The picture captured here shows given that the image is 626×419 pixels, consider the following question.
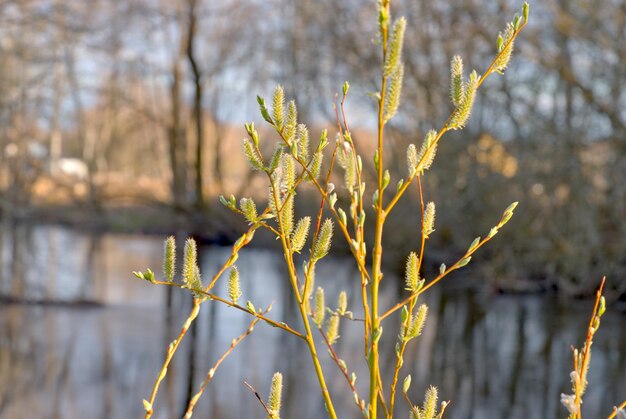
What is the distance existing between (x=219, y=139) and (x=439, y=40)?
14.1 m

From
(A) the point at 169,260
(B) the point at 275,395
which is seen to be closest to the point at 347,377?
(B) the point at 275,395

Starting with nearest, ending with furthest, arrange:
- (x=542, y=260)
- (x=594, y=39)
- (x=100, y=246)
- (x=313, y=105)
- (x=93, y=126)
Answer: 1. (x=594, y=39)
2. (x=542, y=260)
3. (x=313, y=105)
4. (x=100, y=246)
5. (x=93, y=126)

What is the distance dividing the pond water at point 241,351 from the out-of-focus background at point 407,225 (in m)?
0.03

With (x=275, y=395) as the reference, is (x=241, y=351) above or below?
above

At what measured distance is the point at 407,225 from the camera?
493 inches

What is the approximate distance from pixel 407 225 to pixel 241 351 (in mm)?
5528

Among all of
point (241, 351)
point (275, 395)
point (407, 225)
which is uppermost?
point (407, 225)

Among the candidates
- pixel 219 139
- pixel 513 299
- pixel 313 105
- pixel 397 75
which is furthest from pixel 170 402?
pixel 219 139

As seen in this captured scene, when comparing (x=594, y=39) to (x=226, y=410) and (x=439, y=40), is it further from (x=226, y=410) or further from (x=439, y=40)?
(x=226, y=410)

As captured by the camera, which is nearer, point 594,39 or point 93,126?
point 594,39

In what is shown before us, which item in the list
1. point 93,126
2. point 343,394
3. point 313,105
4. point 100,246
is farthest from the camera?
point 93,126

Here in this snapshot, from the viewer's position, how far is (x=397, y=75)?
1304mm

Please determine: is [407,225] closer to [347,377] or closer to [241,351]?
[241,351]

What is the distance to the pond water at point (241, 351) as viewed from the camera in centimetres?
588
